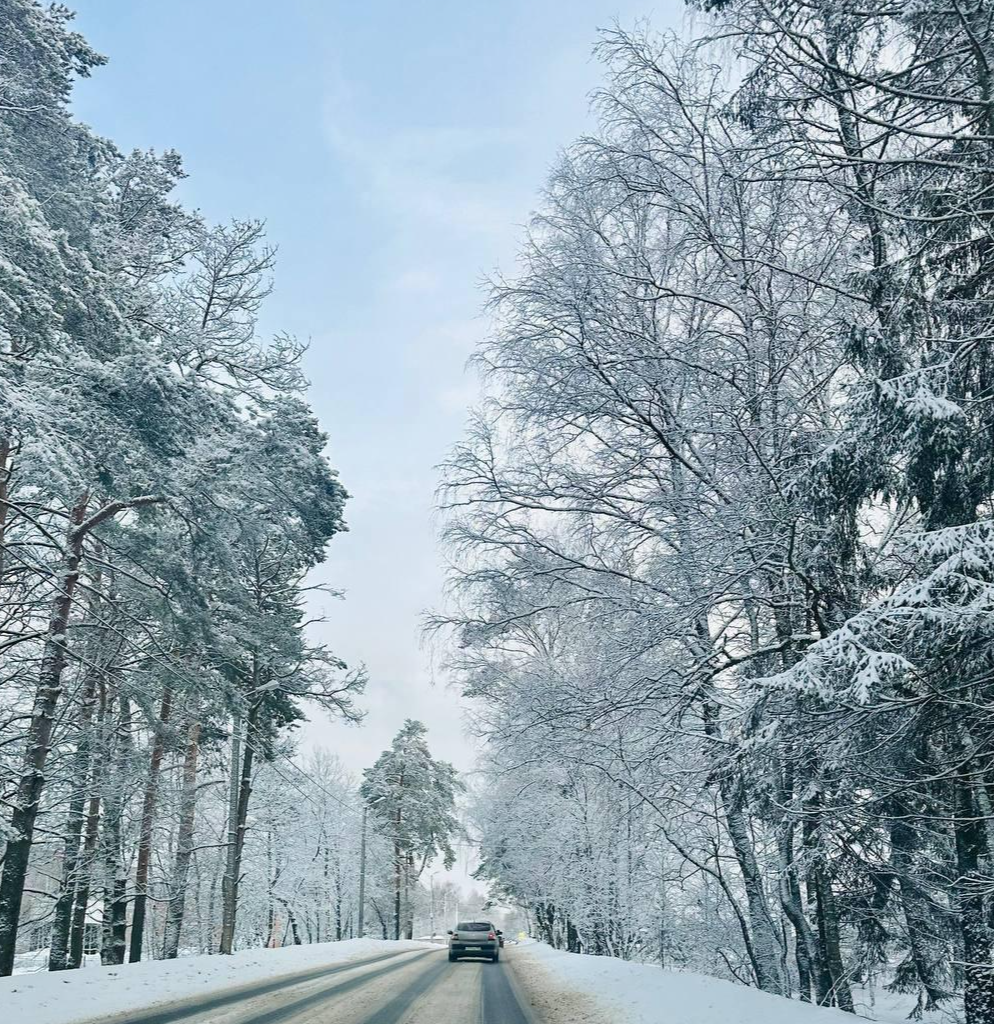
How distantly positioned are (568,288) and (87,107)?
9.02 m

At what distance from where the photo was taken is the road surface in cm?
994

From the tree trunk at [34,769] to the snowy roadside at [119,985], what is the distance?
1.21 meters

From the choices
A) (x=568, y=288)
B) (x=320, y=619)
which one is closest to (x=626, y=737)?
(x=568, y=288)

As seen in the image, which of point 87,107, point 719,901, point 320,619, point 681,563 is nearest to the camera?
point 681,563

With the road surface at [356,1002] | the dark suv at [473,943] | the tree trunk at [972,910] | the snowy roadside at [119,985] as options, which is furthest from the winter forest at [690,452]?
the dark suv at [473,943]

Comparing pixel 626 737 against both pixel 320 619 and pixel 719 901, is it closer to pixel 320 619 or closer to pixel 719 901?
pixel 719 901

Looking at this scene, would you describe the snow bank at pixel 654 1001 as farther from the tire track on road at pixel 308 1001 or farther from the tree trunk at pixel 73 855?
the tree trunk at pixel 73 855

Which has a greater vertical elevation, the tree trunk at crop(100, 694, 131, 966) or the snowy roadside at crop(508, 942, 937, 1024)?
the tree trunk at crop(100, 694, 131, 966)

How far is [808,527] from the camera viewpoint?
7.30 metres

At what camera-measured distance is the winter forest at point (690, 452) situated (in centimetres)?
650

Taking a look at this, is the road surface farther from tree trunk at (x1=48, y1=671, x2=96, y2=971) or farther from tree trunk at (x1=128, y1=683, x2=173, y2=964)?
tree trunk at (x1=128, y1=683, x2=173, y2=964)

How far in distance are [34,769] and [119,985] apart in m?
3.66

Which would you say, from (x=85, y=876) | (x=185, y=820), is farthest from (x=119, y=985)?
(x=185, y=820)

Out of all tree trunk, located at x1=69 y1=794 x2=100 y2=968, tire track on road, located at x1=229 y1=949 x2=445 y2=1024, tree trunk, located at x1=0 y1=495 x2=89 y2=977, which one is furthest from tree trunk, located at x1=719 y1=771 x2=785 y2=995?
tree trunk, located at x1=69 y1=794 x2=100 y2=968
